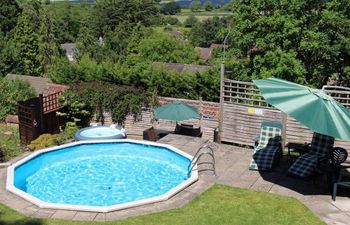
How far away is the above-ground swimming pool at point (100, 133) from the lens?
15.4 meters

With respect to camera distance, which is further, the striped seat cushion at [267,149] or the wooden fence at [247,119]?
the wooden fence at [247,119]

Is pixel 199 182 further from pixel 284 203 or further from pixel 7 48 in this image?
pixel 7 48

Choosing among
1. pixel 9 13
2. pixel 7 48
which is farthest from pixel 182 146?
pixel 9 13

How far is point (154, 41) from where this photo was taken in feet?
163

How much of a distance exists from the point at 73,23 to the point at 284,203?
101 m

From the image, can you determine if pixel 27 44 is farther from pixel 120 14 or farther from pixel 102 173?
pixel 102 173

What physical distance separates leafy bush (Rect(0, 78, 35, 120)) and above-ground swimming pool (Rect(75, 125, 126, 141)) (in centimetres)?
584

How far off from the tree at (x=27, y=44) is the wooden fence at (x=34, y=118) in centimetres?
3437

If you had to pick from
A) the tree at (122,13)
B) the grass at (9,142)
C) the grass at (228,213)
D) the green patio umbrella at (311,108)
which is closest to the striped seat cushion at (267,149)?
the grass at (228,213)

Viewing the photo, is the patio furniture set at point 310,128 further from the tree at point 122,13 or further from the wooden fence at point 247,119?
the tree at point 122,13

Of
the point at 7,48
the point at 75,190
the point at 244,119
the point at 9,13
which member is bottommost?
the point at 75,190

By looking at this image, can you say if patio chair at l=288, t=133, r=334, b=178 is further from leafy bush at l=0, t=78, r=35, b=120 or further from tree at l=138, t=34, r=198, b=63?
tree at l=138, t=34, r=198, b=63

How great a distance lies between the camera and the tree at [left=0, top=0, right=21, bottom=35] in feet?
184

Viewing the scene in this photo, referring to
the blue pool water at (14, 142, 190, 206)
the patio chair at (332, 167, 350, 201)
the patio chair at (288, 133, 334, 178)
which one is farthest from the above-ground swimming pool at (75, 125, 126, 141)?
the patio chair at (332, 167, 350, 201)
